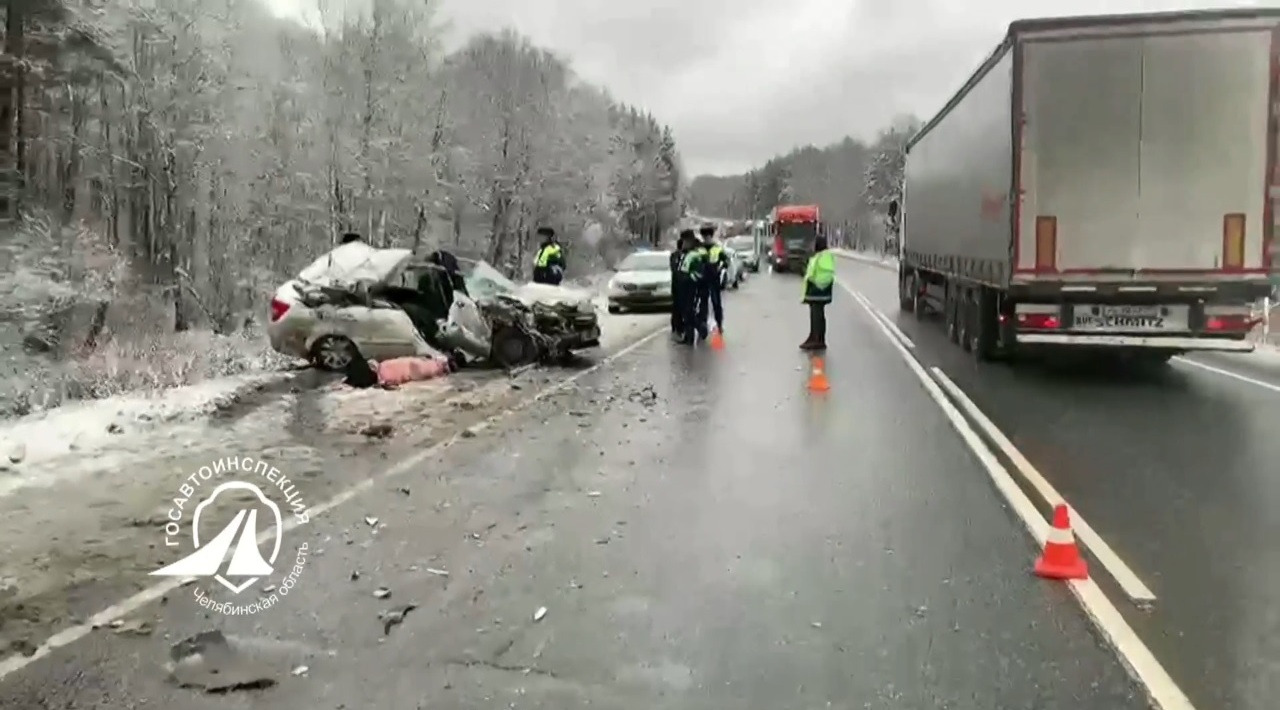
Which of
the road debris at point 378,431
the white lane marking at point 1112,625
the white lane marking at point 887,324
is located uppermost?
the white lane marking at point 887,324

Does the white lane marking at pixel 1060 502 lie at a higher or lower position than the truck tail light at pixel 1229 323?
lower

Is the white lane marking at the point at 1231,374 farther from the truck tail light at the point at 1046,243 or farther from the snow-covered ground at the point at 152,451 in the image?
the snow-covered ground at the point at 152,451

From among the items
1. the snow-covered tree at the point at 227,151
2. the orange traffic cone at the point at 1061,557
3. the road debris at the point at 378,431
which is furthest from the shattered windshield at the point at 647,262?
the orange traffic cone at the point at 1061,557

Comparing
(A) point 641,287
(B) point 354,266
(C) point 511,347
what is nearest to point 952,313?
(C) point 511,347

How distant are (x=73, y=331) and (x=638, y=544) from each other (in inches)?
623

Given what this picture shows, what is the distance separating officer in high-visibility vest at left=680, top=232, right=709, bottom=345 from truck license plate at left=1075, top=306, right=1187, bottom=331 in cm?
648

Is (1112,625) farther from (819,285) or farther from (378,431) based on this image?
(819,285)

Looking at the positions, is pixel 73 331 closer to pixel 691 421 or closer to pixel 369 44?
pixel 691 421

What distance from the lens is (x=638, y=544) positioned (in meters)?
6.15

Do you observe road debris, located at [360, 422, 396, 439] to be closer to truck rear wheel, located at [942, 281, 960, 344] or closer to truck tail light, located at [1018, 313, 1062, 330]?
truck tail light, located at [1018, 313, 1062, 330]

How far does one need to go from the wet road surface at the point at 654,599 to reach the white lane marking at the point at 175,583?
0.25 ft

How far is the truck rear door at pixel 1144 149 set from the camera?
483 inches

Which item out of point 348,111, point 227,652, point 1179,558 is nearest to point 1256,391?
point 1179,558

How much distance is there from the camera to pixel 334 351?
44.1ft
